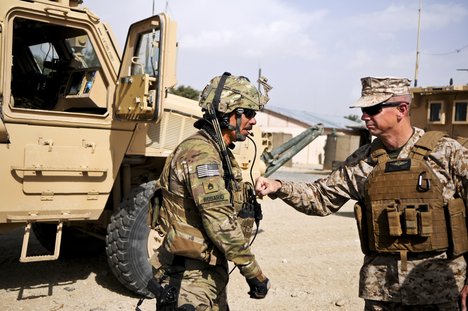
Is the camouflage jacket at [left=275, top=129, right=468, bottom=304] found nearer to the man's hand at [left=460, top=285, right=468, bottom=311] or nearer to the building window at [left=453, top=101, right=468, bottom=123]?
the man's hand at [left=460, top=285, right=468, bottom=311]

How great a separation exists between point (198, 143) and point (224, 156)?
0.50 ft

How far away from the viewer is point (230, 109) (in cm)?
279

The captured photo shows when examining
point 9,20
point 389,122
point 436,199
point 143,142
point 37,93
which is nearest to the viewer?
point 436,199

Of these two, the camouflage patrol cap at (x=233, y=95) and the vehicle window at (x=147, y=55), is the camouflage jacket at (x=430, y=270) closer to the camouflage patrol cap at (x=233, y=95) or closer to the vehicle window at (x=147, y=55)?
the camouflage patrol cap at (x=233, y=95)

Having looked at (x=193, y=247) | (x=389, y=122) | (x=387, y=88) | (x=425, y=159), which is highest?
Result: (x=387, y=88)

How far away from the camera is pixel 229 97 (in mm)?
2797

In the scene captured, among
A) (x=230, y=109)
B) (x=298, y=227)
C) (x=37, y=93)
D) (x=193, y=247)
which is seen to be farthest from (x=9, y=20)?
(x=298, y=227)

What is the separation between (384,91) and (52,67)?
12.2ft

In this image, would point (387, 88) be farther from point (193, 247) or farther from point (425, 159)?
point (193, 247)

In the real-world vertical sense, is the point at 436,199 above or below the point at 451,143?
below

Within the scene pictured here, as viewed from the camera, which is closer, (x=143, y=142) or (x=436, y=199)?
(x=436, y=199)

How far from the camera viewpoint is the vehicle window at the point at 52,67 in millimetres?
5016

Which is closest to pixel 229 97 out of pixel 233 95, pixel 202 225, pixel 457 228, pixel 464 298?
pixel 233 95

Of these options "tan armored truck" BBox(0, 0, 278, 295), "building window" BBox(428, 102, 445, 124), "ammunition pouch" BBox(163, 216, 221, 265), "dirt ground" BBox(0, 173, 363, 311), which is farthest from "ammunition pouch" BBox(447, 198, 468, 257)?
"building window" BBox(428, 102, 445, 124)
